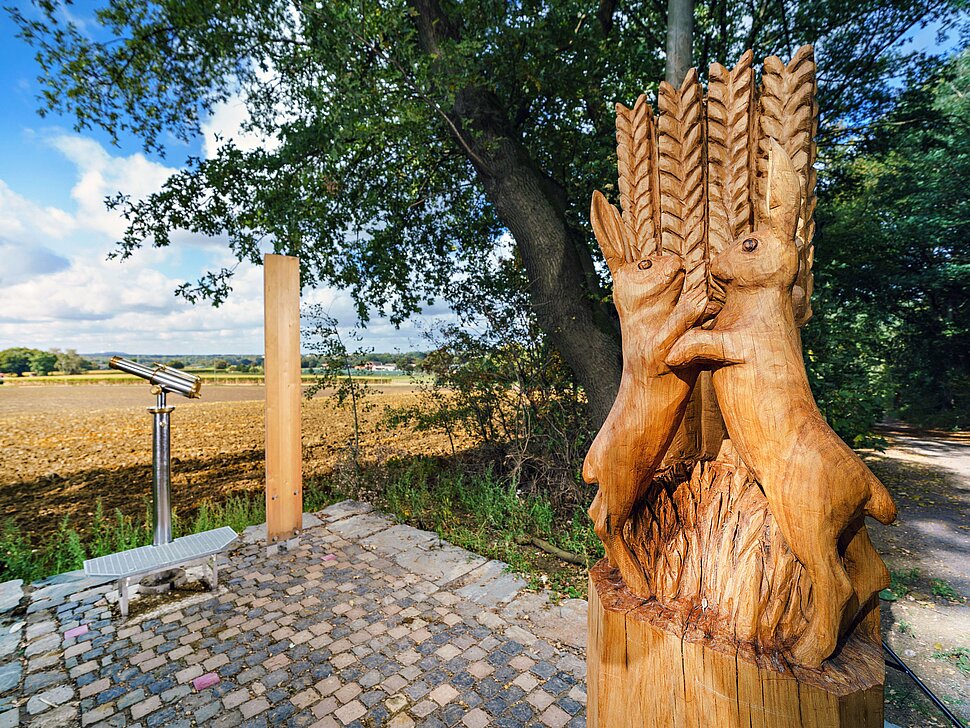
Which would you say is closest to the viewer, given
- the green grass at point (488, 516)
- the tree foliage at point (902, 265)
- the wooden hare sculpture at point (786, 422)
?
the wooden hare sculpture at point (786, 422)

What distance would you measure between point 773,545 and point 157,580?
3.80m

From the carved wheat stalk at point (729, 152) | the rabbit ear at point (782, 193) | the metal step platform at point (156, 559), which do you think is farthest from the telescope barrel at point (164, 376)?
the rabbit ear at point (782, 193)

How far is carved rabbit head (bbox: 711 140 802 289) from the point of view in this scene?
1163 millimetres

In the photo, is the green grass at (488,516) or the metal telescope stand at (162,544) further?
the green grass at (488,516)

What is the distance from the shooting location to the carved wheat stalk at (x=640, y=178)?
4.70 ft

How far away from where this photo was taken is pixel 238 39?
13.6 feet

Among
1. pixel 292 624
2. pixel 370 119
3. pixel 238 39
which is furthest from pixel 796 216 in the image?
pixel 238 39

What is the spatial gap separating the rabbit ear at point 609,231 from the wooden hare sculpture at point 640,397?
52 mm

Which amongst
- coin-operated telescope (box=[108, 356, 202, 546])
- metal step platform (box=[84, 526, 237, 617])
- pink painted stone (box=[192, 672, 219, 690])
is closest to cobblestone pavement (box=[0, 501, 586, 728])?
pink painted stone (box=[192, 672, 219, 690])

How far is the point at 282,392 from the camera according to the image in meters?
3.84

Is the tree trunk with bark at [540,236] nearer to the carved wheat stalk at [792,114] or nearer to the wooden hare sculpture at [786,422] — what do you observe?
the carved wheat stalk at [792,114]

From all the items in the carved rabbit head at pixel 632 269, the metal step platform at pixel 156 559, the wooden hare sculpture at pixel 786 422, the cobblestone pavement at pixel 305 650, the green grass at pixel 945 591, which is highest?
the carved rabbit head at pixel 632 269

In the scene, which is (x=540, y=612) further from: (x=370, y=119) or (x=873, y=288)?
(x=873, y=288)

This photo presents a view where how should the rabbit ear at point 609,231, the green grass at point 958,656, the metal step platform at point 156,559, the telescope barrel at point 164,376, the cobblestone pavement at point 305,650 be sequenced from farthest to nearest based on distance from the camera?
the telescope barrel at point 164,376, the metal step platform at point 156,559, the green grass at point 958,656, the cobblestone pavement at point 305,650, the rabbit ear at point 609,231
